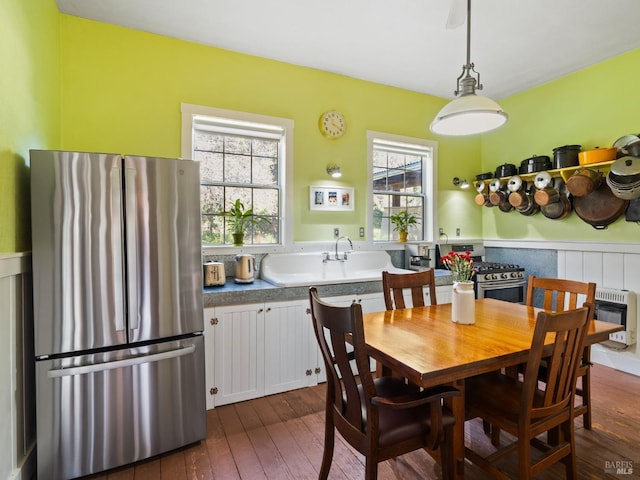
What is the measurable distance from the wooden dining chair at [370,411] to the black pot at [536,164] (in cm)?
315

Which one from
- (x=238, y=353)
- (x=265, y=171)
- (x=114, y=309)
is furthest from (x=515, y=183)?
(x=114, y=309)

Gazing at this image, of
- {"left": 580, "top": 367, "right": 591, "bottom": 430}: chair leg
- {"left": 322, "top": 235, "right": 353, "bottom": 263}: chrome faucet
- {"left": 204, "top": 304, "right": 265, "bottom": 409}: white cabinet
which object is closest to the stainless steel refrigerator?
{"left": 204, "top": 304, "right": 265, "bottom": 409}: white cabinet

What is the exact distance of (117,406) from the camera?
1.91 metres

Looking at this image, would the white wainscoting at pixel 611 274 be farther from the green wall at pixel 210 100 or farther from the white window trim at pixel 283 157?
the white window trim at pixel 283 157

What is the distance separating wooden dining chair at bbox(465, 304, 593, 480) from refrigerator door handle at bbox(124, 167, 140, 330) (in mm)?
1868

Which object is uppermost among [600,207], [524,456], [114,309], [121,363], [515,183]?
[515,183]

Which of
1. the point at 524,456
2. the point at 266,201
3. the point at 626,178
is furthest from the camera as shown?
the point at 266,201

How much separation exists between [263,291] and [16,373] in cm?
146

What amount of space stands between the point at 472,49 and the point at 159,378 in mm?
3601

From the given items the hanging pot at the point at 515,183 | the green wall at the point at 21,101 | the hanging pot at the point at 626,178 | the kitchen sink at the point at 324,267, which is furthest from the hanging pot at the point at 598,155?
the green wall at the point at 21,101

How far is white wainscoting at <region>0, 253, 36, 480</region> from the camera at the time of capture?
62.9 inches

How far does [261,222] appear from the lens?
3.40m

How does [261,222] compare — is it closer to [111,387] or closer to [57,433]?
[111,387]

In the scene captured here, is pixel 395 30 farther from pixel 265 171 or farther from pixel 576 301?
pixel 576 301
